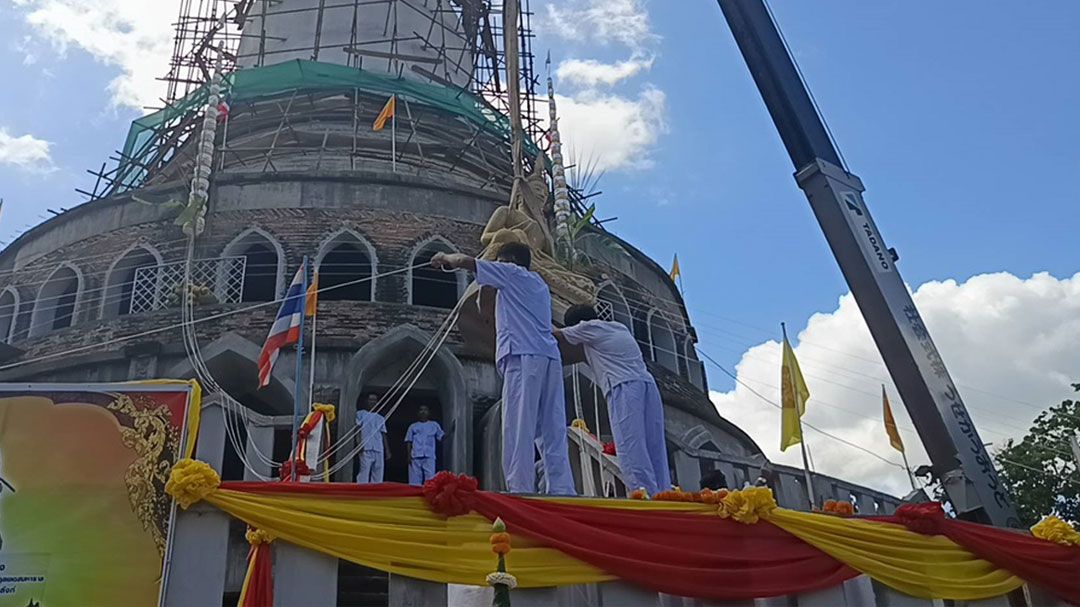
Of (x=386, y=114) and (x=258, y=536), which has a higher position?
(x=386, y=114)

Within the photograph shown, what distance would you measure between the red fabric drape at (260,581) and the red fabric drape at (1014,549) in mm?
3729

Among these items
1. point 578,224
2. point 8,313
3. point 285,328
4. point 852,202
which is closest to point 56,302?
point 8,313

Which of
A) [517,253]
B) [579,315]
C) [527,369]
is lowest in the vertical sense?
[527,369]

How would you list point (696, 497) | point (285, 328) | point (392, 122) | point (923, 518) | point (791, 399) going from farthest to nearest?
point (392, 122)
point (791, 399)
point (285, 328)
point (923, 518)
point (696, 497)

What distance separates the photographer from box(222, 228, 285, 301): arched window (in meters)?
17.2

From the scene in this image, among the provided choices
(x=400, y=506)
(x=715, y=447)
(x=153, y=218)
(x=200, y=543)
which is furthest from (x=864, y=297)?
(x=153, y=218)

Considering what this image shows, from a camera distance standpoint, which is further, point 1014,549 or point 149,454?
point 1014,549

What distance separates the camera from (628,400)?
26.3 feet

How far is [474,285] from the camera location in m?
8.02

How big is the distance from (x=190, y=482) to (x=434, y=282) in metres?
13.5

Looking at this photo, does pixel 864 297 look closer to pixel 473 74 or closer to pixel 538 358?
pixel 538 358

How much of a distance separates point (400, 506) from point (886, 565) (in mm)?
2863

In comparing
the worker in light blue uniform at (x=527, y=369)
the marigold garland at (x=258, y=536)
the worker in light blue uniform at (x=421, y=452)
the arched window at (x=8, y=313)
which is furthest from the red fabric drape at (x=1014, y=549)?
the arched window at (x=8, y=313)

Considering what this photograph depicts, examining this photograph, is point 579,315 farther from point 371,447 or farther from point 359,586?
point 371,447
